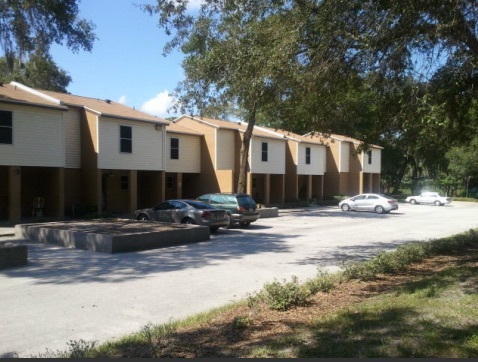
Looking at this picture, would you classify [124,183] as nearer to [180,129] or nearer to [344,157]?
[180,129]

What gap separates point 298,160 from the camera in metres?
41.7

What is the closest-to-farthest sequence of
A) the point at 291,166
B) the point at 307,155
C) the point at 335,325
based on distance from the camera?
the point at 335,325 < the point at 291,166 < the point at 307,155

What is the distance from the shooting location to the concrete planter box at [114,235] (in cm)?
1427

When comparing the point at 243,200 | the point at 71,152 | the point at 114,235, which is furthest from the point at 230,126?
the point at 114,235

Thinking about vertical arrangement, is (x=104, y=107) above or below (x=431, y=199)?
above

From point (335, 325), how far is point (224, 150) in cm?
2879

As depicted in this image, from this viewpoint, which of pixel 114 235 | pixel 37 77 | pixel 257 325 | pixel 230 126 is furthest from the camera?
pixel 37 77

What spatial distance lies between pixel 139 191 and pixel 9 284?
71.8ft

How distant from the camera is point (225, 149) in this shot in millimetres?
34531

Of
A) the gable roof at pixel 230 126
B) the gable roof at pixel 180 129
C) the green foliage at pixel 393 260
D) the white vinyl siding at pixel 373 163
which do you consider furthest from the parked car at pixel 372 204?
the green foliage at pixel 393 260

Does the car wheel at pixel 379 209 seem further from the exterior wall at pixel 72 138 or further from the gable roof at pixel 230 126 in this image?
the exterior wall at pixel 72 138

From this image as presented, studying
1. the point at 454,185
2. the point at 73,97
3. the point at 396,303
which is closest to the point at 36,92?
the point at 73,97

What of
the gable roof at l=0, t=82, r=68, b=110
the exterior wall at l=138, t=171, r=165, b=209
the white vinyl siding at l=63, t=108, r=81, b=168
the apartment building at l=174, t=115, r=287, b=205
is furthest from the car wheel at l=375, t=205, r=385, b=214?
the gable roof at l=0, t=82, r=68, b=110

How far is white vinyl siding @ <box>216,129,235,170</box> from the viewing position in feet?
111
